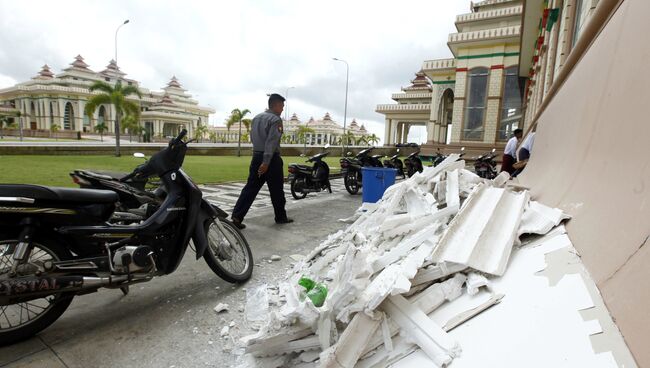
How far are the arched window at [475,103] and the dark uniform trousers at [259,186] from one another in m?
21.8

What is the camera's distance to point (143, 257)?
7.10ft

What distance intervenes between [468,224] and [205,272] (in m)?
2.19

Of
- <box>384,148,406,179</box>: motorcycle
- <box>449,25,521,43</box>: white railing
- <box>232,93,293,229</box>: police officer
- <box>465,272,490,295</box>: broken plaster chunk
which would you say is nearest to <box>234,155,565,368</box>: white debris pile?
<box>465,272,490,295</box>: broken plaster chunk

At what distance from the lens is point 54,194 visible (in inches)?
74.0

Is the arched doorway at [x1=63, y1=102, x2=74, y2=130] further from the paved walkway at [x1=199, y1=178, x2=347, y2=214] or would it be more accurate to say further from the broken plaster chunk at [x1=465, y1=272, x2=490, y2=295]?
the broken plaster chunk at [x1=465, y1=272, x2=490, y2=295]

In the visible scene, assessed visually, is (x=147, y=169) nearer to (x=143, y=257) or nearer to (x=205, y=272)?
(x=143, y=257)

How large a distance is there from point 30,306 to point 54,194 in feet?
2.24

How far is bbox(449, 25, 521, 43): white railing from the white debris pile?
2286 cm

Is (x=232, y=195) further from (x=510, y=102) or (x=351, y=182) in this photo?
(x=510, y=102)

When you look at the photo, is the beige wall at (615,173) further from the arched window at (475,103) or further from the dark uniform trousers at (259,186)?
the arched window at (475,103)

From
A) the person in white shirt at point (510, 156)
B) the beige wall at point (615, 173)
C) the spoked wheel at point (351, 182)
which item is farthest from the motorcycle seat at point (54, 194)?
the person in white shirt at point (510, 156)

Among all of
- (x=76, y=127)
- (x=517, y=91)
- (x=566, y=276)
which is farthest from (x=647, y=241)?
(x=76, y=127)

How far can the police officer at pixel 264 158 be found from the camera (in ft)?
14.4

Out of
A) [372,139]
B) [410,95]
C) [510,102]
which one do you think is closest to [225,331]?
[510,102]
